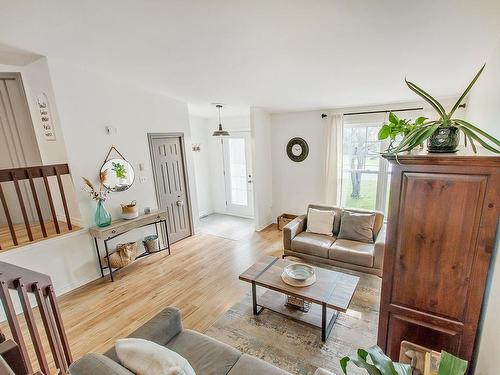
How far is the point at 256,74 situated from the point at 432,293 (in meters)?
2.67

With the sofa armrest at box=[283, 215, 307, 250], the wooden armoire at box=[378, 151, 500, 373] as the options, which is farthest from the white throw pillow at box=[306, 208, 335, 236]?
the wooden armoire at box=[378, 151, 500, 373]

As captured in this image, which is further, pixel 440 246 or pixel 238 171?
pixel 238 171

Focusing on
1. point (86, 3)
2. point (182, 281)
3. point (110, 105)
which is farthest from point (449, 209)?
point (110, 105)

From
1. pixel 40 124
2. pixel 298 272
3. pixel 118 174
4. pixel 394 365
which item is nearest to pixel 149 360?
pixel 394 365

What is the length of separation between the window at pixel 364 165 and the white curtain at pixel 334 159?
0.11 metres

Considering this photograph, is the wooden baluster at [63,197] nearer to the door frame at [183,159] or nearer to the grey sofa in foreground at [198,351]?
the door frame at [183,159]

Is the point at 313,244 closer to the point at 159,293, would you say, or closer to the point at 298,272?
the point at 298,272

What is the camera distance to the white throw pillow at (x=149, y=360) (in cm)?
115

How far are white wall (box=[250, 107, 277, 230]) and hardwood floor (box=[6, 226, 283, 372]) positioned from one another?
89 cm

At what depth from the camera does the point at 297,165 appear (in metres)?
4.95

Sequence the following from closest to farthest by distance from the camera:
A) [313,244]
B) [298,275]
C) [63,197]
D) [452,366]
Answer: [452,366], [298,275], [63,197], [313,244]

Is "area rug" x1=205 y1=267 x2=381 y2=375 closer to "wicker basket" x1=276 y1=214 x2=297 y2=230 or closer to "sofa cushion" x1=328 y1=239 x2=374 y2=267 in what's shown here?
"sofa cushion" x1=328 y1=239 x2=374 y2=267

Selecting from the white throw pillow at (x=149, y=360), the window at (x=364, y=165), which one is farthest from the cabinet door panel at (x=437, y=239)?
the window at (x=364, y=165)

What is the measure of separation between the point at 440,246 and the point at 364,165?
3221 mm
